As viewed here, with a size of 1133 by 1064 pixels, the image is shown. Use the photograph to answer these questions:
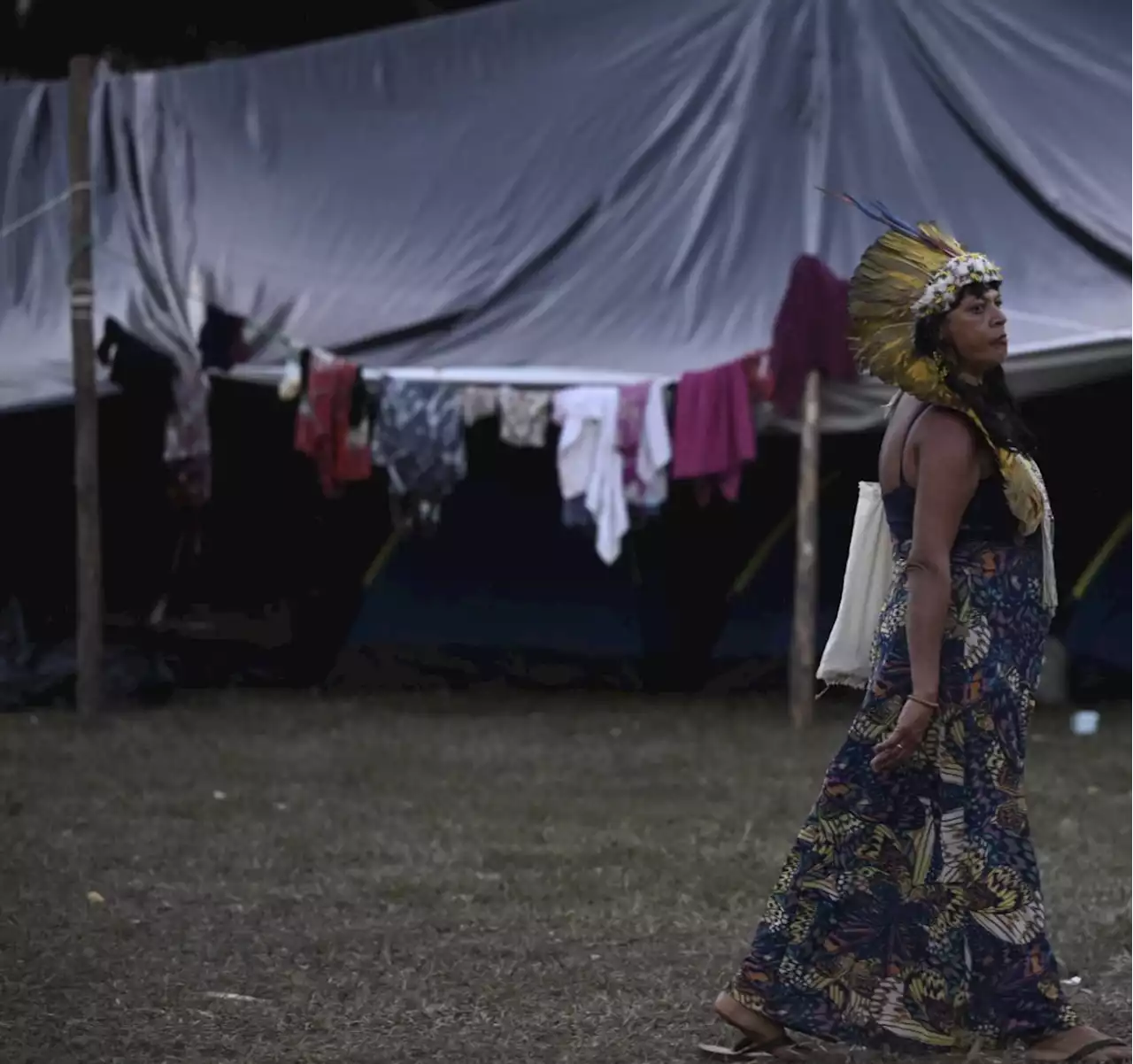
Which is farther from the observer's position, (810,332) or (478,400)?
(478,400)

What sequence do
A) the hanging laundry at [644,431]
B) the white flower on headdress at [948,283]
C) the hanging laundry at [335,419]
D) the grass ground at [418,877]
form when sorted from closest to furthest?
the white flower on headdress at [948,283], the grass ground at [418,877], the hanging laundry at [644,431], the hanging laundry at [335,419]

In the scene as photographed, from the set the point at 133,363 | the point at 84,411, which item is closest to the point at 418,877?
the point at 84,411

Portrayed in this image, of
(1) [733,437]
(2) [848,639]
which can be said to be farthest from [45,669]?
(2) [848,639]

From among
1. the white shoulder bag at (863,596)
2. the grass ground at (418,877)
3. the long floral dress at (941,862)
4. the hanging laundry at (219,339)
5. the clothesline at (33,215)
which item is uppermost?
the clothesline at (33,215)

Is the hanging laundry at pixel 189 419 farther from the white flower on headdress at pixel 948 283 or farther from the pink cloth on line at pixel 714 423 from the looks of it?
the white flower on headdress at pixel 948 283

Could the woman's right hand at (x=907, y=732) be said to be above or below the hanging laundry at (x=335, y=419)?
below

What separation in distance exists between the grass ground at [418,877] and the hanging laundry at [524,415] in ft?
4.42

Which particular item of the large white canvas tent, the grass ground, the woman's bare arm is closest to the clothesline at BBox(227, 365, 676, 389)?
the large white canvas tent

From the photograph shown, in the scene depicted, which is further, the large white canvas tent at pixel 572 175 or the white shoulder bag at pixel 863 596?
the large white canvas tent at pixel 572 175

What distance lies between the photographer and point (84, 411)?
342 inches

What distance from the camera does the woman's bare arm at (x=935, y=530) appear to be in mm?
3520

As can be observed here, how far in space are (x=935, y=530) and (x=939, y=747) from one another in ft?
1.39

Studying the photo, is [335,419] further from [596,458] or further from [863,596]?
[863,596]

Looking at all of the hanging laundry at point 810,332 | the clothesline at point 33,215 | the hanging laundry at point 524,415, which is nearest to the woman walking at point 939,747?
the hanging laundry at point 810,332
